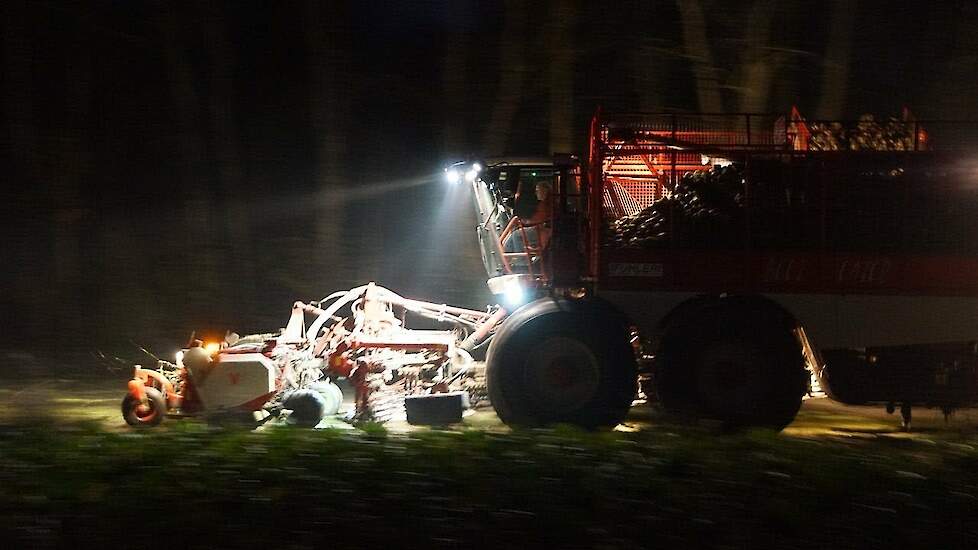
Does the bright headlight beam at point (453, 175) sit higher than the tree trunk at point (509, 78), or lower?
lower

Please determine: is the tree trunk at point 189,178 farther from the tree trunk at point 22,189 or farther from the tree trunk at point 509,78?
the tree trunk at point 509,78

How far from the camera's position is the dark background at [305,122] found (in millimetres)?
14109

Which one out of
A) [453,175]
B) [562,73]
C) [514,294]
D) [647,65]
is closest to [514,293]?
[514,294]

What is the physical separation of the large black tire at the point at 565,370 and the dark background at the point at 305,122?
9.37 feet

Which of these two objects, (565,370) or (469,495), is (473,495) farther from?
(565,370)

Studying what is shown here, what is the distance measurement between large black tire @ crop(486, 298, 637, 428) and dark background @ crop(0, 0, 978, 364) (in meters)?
2.86

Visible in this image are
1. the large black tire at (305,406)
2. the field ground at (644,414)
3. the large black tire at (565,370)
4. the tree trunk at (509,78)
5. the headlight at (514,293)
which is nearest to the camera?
the large black tire at (565,370)

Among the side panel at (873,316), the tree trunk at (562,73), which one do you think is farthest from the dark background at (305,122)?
the side panel at (873,316)

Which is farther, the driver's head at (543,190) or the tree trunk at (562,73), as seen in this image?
the tree trunk at (562,73)

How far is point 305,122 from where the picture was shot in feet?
61.0

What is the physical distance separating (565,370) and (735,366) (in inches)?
68.9

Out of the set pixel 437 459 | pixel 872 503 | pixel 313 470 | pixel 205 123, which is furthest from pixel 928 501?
pixel 205 123

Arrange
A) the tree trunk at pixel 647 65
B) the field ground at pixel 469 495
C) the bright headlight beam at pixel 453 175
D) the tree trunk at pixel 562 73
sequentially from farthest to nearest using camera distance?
the tree trunk at pixel 562 73, the tree trunk at pixel 647 65, the bright headlight beam at pixel 453 175, the field ground at pixel 469 495

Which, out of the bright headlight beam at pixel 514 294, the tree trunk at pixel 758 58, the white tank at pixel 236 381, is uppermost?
the tree trunk at pixel 758 58
